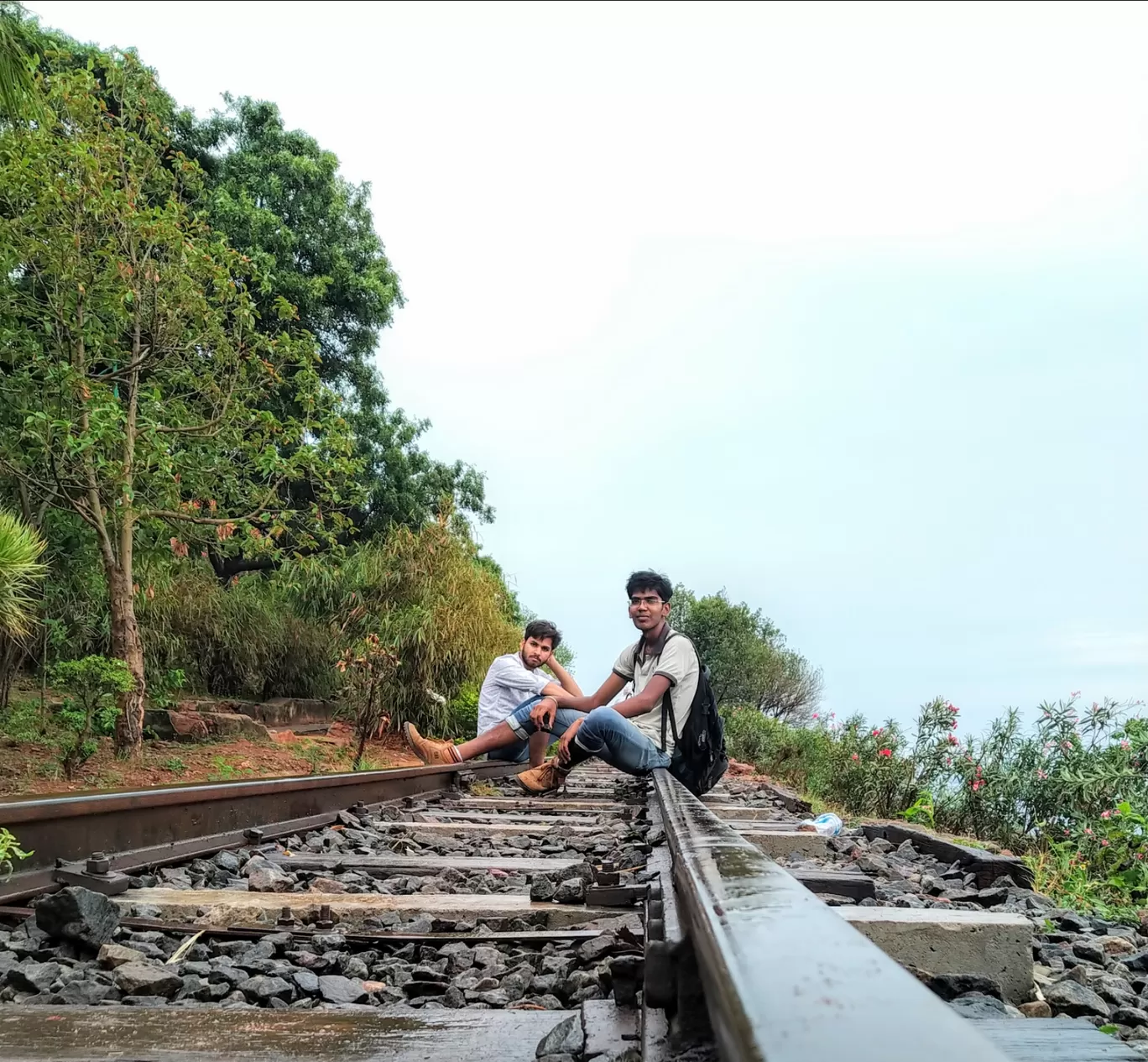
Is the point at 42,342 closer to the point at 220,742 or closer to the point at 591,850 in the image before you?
the point at 220,742

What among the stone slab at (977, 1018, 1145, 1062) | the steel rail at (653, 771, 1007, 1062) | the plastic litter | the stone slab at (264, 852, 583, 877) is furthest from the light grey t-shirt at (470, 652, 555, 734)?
the steel rail at (653, 771, 1007, 1062)

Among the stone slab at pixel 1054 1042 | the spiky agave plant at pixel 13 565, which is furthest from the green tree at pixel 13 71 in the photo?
the stone slab at pixel 1054 1042

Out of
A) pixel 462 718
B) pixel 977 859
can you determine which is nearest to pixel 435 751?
pixel 977 859

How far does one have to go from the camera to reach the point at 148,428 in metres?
8.84

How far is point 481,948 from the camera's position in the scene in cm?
198

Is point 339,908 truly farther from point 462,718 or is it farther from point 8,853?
point 462,718

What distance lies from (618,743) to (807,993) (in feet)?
15.0

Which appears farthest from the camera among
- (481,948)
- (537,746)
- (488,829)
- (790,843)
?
(537,746)

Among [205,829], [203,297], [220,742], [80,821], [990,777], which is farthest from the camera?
[220,742]

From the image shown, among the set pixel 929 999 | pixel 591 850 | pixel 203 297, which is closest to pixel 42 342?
pixel 203 297

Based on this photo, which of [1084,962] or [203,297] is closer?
[1084,962]

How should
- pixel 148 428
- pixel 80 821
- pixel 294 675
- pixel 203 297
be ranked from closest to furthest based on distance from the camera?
pixel 80 821
pixel 148 428
pixel 203 297
pixel 294 675

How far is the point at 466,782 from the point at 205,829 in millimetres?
3348

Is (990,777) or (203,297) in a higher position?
(203,297)
